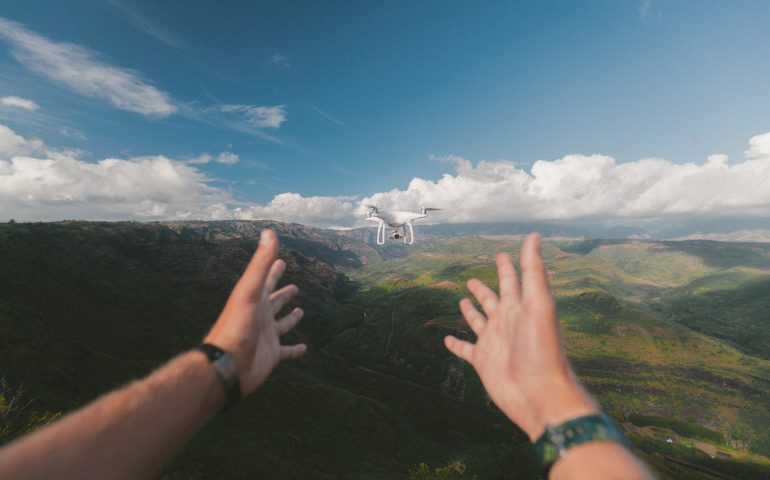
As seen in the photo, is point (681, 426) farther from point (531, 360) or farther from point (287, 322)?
point (287, 322)

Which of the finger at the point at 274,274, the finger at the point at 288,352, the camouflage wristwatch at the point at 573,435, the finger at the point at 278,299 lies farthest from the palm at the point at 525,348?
the finger at the point at 274,274

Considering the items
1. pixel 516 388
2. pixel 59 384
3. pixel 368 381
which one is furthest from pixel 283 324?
pixel 368 381

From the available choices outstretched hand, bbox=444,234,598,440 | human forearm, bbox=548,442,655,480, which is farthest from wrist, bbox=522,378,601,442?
human forearm, bbox=548,442,655,480

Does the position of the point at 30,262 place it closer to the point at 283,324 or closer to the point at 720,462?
the point at 283,324

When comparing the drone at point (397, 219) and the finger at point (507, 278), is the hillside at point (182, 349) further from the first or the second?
the finger at point (507, 278)

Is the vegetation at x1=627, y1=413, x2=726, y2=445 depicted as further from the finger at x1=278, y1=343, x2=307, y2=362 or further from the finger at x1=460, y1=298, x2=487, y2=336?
the finger at x1=278, y1=343, x2=307, y2=362
